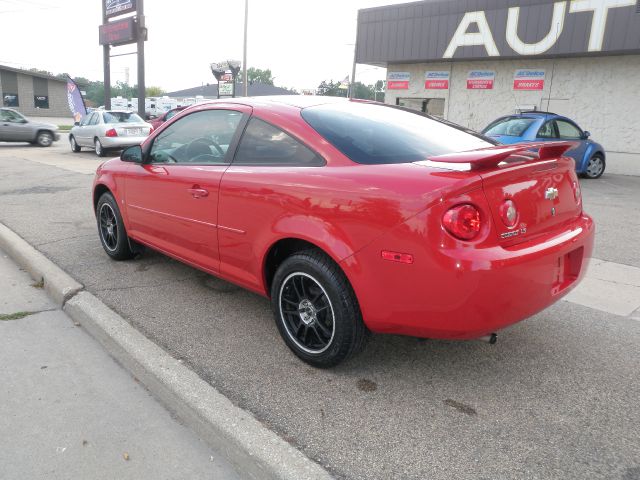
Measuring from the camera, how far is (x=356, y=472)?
2145 mm

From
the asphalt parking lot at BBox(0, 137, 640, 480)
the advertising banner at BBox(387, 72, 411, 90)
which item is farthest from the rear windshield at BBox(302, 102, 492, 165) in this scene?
the advertising banner at BBox(387, 72, 411, 90)

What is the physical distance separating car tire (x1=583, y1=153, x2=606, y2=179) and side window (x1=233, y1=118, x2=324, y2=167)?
11112mm

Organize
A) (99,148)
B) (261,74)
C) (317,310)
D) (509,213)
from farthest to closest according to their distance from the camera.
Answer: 1. (261,74)
2. (99,148)
3. (317,310)
4. (509,213)

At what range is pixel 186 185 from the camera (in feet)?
12.4

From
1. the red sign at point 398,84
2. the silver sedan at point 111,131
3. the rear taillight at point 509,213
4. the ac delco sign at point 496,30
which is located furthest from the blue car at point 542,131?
the silver sedan at point 111,131

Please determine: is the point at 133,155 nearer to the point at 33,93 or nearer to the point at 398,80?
the point at 398,80

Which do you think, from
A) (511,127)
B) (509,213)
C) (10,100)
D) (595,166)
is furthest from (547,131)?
(10,100)

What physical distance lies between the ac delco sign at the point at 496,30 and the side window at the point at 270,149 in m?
12.2

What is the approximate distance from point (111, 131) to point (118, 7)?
707 cm

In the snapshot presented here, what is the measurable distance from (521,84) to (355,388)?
47.2 ft

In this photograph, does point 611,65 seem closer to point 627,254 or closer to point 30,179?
point 627,254

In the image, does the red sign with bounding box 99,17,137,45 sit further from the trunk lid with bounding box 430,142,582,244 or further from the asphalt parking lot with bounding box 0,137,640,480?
the trunk lid with bounding box 430,142,582,244

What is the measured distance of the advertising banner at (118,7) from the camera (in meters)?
19.8

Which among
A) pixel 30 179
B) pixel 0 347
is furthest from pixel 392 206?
pixel 30 179
